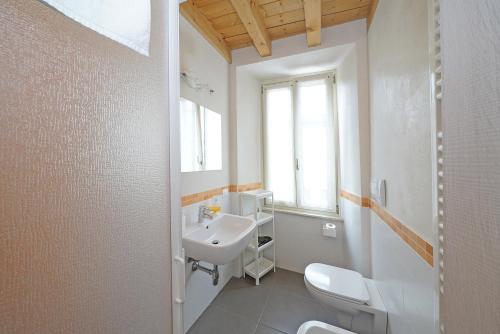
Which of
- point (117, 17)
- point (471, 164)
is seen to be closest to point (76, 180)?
point (117, 17)

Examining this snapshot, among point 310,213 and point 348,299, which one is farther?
point 310,213

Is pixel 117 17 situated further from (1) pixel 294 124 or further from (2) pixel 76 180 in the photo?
(1) pixel 294 124

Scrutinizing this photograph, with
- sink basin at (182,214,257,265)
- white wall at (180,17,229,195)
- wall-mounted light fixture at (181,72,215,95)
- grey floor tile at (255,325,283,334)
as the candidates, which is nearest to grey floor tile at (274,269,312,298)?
grey floor tile at (255,325,283,334)

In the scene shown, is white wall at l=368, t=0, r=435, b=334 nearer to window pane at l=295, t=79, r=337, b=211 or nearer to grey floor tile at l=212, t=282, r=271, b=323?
window pane at l=295, t=79, r=337, b=211

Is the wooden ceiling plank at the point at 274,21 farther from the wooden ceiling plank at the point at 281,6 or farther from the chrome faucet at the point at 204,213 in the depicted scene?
the chrome faucet at the point at 204,213

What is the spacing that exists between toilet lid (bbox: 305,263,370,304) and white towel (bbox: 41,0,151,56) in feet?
5.30

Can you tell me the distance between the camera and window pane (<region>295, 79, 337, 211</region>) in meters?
2.01

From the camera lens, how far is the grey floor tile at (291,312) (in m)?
1.43

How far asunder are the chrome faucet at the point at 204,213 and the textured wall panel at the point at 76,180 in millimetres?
873

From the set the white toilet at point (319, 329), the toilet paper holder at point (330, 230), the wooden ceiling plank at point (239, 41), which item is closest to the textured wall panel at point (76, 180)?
the white toilet at point (319, 329)

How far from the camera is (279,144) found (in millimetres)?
2250

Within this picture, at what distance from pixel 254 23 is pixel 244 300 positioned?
2.43 metres

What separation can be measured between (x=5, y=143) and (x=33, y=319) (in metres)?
0.33

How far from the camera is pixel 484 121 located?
1.03ft
